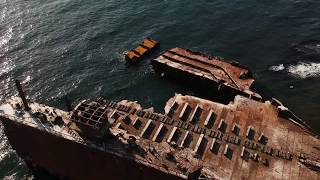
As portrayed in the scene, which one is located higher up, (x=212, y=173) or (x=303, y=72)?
(x=212, y=173)

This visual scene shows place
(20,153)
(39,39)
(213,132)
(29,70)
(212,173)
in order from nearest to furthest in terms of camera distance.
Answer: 1. (212,173)
2. (213,132)
3. (20,153)
4. (29,70)
5. (39,39)

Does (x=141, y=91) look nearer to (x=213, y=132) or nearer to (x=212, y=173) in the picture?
(x=213, y=132)

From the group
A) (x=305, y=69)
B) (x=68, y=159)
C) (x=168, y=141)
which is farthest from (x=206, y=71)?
(x=68, y=159)

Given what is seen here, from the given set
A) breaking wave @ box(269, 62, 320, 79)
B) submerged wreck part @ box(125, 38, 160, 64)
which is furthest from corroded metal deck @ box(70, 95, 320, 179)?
submerged wreck part @ box(125, 38, 160, 64)

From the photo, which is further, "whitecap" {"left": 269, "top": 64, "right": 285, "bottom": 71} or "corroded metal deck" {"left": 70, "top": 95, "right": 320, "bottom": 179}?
"whitecap" {"left": 269, "top": 64, "right": 285, "bottom": 71}

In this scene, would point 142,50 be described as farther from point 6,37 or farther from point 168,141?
point 168,141

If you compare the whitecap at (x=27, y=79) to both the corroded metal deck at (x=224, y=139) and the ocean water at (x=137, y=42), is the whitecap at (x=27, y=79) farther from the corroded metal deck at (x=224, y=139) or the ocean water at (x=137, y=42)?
the corroded metal deck at (x=224, y=139)

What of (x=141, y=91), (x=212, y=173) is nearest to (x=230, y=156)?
(x=212, y=173)

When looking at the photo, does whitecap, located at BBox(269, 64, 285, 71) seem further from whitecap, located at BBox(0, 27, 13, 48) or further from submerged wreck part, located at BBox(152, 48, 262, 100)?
whitecap, located at BBox(0, 27, 13, 48)
